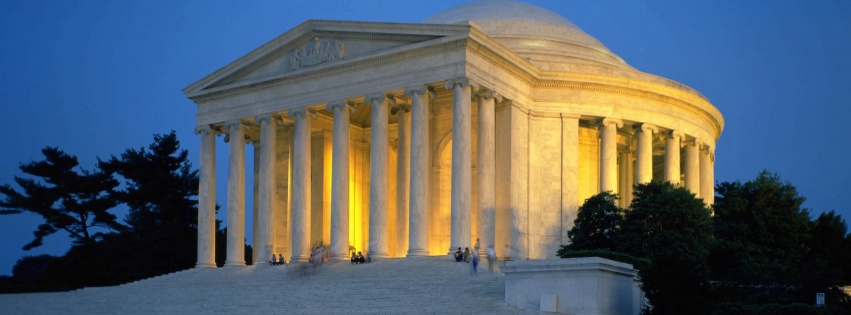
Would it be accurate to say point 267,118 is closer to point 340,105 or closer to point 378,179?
point 340,105

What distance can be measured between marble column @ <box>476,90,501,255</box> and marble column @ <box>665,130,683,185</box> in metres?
13.9

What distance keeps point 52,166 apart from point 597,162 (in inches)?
1642

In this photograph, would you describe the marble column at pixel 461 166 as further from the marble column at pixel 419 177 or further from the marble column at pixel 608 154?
the marble column at pixel 608 154

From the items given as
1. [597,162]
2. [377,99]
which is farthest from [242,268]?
[597,162]

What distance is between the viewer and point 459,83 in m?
48.3

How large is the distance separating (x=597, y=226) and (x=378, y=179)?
437 inches

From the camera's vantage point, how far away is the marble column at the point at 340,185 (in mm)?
51844

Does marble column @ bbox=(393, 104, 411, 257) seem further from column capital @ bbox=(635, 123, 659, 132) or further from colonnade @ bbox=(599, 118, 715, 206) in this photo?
column capital @ bbox=(635, 123, 659, 132)

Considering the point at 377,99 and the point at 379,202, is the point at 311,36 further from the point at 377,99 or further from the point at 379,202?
the point at 379,202

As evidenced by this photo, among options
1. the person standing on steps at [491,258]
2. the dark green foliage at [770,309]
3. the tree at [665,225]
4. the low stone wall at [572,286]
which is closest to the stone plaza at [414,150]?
the person standing on steps at [491,258]

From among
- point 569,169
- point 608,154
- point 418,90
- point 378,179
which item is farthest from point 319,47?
point 608,154

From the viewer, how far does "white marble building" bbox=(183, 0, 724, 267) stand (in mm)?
49344

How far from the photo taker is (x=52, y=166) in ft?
253

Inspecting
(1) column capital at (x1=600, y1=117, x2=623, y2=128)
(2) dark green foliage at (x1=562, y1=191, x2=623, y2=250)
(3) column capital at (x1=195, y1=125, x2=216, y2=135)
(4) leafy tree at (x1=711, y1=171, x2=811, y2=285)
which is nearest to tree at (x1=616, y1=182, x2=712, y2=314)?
(2) dark green foliage at (x1=562, y1=191, x2=623, y2=250)
